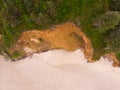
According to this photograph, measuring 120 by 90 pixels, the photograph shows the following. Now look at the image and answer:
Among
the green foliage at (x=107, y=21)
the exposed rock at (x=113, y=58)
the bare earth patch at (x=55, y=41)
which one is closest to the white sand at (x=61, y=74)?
the exposed rock at (x=113, y=58)

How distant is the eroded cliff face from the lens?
15.6m

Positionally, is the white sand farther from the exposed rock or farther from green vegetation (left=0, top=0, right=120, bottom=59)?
green vegetation (left=0, top=0, right=120, bottom=59)

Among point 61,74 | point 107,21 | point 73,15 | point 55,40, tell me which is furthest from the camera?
point 61,74

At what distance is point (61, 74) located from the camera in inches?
691

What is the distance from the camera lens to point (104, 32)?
15.3m

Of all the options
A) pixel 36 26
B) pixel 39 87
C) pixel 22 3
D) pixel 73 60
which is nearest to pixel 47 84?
pixel 39 87

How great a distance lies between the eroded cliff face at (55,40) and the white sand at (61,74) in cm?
49

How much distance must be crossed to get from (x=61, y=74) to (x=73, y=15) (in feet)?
12.1

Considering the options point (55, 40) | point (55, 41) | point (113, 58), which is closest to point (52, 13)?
point (55, 40)

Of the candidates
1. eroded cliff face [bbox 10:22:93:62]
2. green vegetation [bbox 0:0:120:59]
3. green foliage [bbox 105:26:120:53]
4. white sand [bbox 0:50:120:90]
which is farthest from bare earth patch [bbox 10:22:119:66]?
green foliage [bbox 105:26:120:53]

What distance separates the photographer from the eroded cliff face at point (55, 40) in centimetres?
1563

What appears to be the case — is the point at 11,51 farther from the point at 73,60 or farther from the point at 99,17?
the point at 99,17

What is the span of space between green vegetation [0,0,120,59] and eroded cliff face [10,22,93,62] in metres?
0.33

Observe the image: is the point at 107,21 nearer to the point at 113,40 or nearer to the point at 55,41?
the point at 113,40
